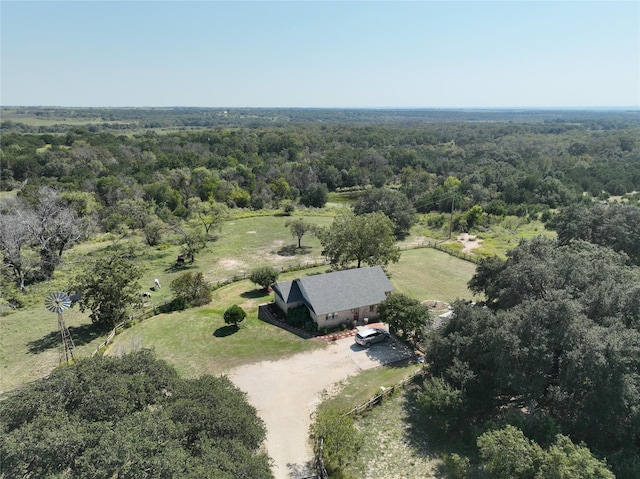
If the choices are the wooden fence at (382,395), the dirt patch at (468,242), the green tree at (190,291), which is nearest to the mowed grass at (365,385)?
the wooden fence at (382,395)

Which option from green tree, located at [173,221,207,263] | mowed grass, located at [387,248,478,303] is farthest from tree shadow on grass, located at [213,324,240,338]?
green tree, located at [173,221,207,263]

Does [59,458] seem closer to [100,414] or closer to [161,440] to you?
[100,414]

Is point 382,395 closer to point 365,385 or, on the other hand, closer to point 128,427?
point 365,385

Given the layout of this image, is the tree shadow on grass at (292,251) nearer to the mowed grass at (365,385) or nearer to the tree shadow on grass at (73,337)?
the tree shadow on grass at (73,337)

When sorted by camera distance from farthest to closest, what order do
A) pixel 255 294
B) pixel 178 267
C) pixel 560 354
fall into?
1. pixel 178 267
2. pixel 255 294
3. pixel 560 354

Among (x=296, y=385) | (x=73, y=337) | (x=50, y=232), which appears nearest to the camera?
(x=296, y=385)

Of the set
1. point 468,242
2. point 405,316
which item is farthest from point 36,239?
point 468,242

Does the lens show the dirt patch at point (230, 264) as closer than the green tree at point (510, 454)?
No
